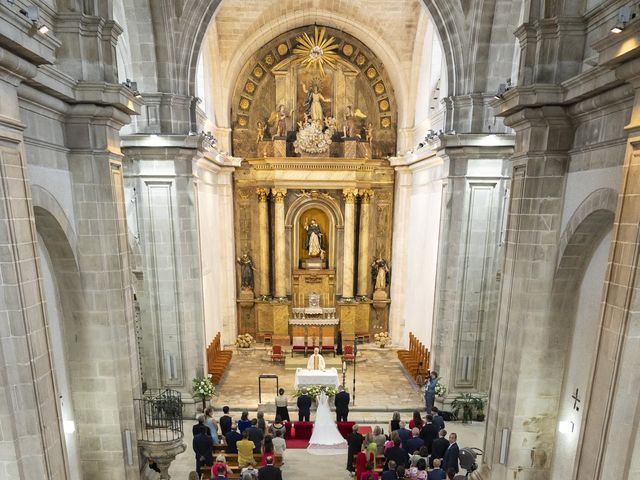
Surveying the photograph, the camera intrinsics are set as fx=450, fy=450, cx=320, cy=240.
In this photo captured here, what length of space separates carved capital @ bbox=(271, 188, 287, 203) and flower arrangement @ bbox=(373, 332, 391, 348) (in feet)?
22.2

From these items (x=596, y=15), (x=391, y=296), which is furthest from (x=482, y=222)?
(x=391, y=296)

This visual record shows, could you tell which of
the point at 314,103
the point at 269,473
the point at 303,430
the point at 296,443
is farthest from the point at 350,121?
the point at 269,473

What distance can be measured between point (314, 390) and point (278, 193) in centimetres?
817

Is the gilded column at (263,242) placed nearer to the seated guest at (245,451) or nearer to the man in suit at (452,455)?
the seated guest at (245,451)

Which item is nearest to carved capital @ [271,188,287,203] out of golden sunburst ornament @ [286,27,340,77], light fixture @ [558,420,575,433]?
golden sunburst ornament @ [286,27,340,77]

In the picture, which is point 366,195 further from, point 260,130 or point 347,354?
point 347,354

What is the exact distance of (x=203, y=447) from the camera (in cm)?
834

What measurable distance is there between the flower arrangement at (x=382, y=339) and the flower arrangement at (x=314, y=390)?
6.04m

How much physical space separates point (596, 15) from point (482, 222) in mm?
5613

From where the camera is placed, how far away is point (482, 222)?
1118cm

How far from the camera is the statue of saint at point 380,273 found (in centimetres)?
1839

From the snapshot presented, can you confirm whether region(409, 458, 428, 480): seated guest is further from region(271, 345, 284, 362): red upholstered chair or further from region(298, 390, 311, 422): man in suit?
region(271, 345, 284, 362): red upholstered chair

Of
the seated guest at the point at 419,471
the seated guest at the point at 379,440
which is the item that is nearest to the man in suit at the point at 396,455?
the seated guest at the point at 419,471

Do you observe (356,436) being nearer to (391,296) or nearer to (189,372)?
(189,372)
